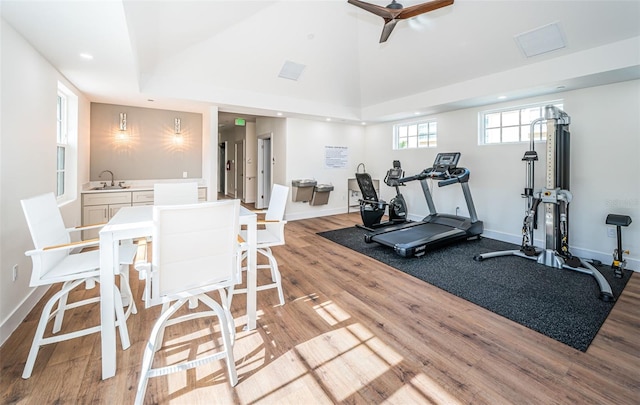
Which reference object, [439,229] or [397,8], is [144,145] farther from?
[439,229]

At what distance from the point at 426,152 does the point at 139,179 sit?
5664 mm

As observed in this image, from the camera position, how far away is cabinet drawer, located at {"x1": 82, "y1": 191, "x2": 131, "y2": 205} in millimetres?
4287

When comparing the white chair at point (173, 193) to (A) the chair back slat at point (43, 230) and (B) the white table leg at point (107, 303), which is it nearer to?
A: (A) the chair back slat at point (43, 230)

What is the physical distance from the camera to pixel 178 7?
10.1 feet

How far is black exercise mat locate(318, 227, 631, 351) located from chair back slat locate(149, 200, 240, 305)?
2.38m

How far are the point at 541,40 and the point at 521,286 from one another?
117 inches

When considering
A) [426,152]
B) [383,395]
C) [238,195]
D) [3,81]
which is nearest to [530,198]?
[426,152]

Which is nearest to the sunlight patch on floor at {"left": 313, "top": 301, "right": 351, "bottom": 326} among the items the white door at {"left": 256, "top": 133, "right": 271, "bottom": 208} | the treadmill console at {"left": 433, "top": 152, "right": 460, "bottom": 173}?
the treadmill console at {"left": 433, "top": 152, "right": 460, "bottom": 173}

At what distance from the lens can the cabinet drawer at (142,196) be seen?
184 inches

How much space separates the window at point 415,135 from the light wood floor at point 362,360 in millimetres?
4066

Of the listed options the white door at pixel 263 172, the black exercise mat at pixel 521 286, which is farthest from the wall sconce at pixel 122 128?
the black exercise mat at pixel 521 286

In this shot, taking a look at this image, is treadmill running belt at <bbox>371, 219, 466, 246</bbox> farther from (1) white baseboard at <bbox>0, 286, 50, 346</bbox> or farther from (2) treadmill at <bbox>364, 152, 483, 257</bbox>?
(1) white baseboard at <bbox>0, 286, 50, 346</bbox>

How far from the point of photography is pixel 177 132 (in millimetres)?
5520

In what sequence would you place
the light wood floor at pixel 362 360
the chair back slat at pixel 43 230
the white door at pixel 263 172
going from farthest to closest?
the white door at pixel 263 172
the chair back slat at pixel 43 230
the light wood floor at pixel 362 360
